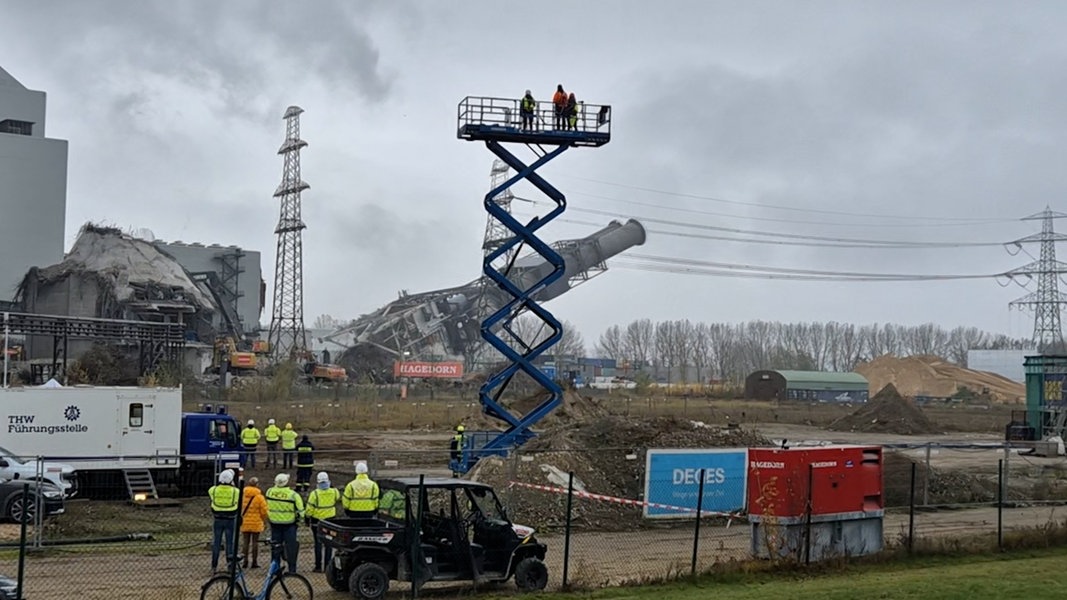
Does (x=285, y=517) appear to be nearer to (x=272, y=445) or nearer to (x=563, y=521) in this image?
(x=563, y=521)

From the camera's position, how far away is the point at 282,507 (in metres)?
15.5

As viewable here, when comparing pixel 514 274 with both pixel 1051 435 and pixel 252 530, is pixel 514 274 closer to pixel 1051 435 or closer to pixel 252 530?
pixel 1051 435

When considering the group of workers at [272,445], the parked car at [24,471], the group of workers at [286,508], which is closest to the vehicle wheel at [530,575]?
the group of workers at [286,508]

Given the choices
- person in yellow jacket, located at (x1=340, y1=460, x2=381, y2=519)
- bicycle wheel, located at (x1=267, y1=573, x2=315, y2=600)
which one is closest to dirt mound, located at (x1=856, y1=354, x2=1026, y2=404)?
person in yellow jacket, located at (x1=340, y1=460, x2=381, y2=519)

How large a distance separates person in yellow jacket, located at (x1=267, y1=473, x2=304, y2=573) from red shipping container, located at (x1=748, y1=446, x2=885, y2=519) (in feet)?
25.1

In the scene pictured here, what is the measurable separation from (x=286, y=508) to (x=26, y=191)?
81.6 m

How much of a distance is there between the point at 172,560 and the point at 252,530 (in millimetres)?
2791

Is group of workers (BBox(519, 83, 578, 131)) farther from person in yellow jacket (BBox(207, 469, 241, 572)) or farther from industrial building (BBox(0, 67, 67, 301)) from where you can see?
industrial building (BBox(0, 67, 67, 301))

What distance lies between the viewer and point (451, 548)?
1533cm

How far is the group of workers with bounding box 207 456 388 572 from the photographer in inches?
612

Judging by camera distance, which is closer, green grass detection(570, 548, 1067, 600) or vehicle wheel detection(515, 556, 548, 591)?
green grass detection(570, 548, 1067, 600)

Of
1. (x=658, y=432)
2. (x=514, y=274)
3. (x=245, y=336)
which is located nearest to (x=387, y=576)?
(x=658, y=432)

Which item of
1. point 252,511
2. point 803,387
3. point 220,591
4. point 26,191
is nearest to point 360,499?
point 252,511

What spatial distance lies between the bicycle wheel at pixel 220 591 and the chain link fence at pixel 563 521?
1.52 m
